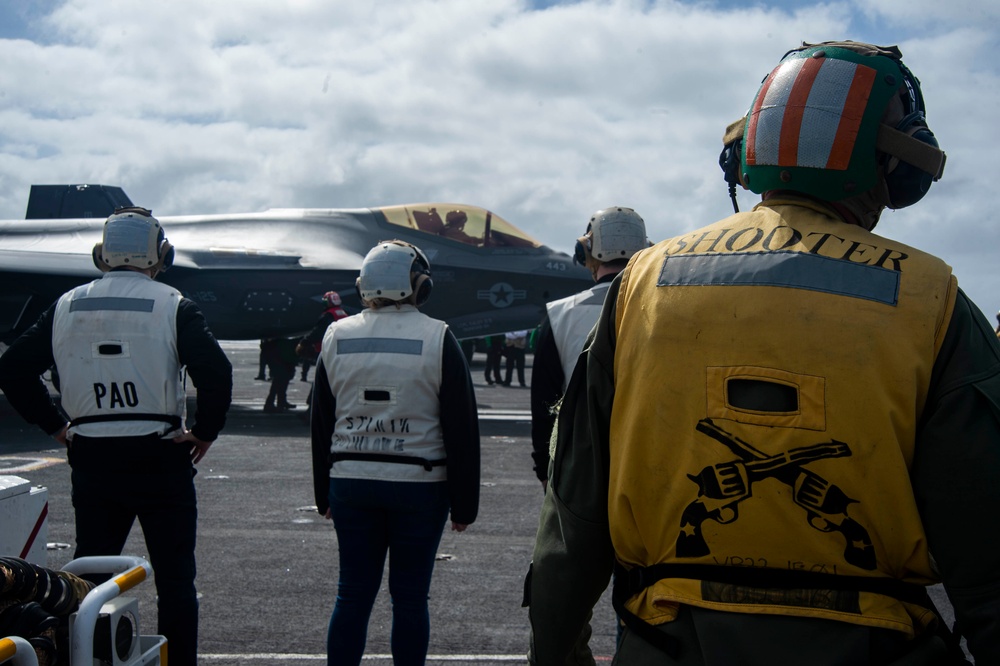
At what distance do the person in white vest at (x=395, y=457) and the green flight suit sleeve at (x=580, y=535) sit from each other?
207cm

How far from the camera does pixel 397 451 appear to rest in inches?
155

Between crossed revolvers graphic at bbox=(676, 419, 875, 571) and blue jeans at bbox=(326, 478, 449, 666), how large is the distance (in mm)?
2360

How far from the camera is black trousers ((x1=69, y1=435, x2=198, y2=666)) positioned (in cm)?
395

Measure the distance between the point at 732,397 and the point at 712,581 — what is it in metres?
0.32

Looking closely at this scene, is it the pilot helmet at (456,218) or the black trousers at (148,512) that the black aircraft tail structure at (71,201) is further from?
the black trousers at (148,512)

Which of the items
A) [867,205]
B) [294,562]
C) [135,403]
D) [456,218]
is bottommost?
[294,562]

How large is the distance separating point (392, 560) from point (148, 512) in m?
1.05

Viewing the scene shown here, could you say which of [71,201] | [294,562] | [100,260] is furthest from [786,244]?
[71,201]

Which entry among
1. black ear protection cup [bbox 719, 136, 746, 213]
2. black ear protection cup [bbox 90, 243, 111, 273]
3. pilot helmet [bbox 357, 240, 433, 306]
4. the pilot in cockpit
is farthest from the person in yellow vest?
the pilot in cockpit

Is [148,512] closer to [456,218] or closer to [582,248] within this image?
[582,248]

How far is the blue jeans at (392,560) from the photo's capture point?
12.6 ft

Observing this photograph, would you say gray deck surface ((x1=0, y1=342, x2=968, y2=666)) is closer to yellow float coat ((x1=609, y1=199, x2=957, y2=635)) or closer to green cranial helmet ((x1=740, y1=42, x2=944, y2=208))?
yellow float coat ((x1=609, y1=199, x2=957, y2=635))

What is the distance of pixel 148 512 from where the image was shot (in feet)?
13.0

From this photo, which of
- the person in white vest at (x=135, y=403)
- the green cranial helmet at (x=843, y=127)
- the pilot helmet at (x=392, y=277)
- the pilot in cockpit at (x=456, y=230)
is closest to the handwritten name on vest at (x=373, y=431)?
the pilot helmet at (x=392, y=277)
